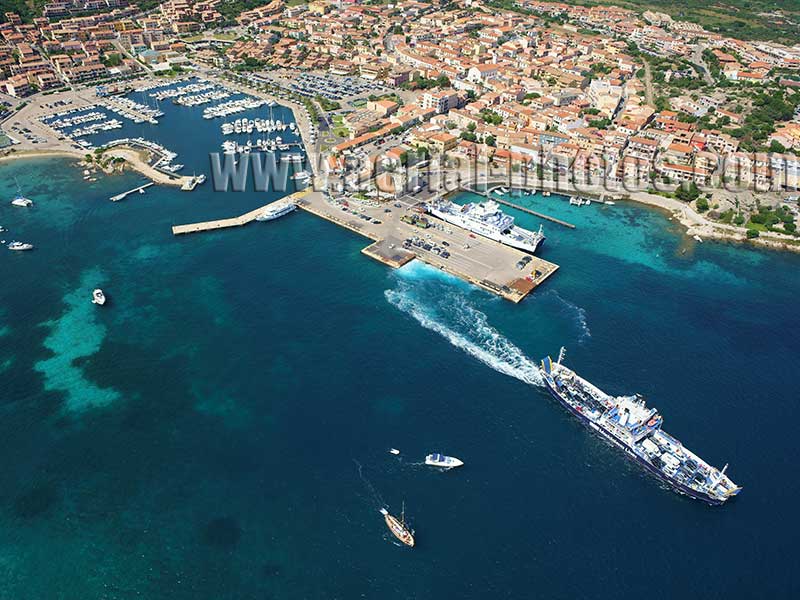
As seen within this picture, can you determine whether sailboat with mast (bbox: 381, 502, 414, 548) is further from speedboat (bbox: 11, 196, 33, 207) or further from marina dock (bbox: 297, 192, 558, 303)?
speedboat (bbox: 11, 196, 33, 207)

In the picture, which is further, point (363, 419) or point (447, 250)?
point (447, 250)

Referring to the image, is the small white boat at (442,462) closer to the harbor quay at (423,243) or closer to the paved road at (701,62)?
the harbor quay at (423,243)

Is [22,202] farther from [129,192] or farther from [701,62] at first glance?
[701,62]

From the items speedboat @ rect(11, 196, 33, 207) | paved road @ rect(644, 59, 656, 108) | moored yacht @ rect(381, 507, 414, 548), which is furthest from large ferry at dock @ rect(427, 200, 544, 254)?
paved road @ rect(644, 59, 656, 108)

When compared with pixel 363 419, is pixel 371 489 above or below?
below

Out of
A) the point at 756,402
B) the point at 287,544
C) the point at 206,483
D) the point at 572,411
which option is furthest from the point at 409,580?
the point at 756,402

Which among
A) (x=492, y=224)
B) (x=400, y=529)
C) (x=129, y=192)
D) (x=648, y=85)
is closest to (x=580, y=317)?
(x=492, y=224)

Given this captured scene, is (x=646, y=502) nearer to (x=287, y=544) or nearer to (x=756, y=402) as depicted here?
(x=756, y=402)
